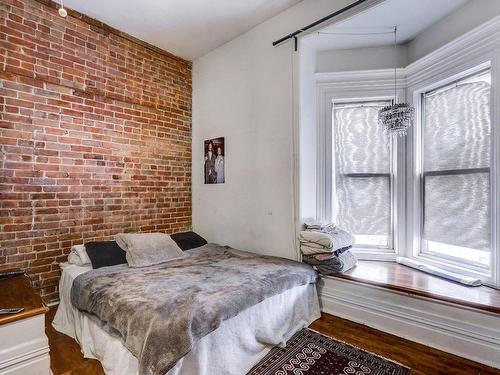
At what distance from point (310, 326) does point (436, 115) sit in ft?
8.00

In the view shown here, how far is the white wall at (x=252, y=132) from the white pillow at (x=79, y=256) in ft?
4.95

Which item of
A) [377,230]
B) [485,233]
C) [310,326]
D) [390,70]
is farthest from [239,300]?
[390,70]

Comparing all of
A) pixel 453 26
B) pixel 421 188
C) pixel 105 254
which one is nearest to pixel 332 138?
pixel 421 188

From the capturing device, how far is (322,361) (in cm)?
188

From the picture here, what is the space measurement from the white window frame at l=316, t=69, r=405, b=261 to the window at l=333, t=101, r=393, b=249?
0.05 m

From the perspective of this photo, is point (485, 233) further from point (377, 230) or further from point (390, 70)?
point (390, 70)

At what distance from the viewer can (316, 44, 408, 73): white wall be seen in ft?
10.0

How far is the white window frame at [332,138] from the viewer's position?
3.04 metres

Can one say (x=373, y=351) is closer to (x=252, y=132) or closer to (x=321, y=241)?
(x=321, y=241)

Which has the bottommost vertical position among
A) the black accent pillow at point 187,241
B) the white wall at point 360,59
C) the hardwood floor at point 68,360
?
the hardwood floor at point 68,360

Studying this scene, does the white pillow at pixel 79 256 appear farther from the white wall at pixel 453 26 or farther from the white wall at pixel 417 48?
the white wall at pixel 453 26

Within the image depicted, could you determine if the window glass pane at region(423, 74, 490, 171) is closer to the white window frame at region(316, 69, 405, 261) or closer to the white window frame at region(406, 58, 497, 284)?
the white window frame at region(406, 58, 497, 284)

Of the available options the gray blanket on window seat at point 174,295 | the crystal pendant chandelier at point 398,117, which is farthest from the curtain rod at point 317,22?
the gray blanket on window seat at point 174,295

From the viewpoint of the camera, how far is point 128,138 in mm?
3217
